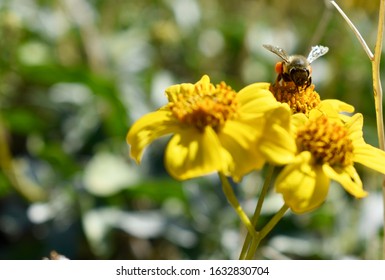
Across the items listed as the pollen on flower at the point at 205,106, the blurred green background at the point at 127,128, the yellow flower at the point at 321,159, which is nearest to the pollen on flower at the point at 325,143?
the yellow flower at the point at 321,159

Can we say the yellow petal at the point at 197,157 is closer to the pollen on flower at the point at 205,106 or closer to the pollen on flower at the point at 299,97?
the pollen on flower at the point at 205,106

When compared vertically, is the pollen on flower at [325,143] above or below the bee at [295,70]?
below

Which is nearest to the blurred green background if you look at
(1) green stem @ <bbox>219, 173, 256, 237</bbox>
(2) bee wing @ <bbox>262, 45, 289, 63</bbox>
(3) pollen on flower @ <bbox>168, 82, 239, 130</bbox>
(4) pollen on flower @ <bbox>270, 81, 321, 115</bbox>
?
(2) bee wing @ <bbox>262, 45, 289, 63</bbox>

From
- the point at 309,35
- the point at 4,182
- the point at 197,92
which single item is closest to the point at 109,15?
the point at 309,35

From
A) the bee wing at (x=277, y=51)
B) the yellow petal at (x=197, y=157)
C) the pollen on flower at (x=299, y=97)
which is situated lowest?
the yellow petal at (x=197, y=157)

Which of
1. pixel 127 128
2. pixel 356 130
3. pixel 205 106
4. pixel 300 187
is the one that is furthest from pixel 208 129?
pixel 127 128

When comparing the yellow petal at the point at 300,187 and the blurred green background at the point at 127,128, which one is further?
the blurred green background at the point at 127,128

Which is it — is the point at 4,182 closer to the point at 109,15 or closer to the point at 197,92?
the point at 109,15
